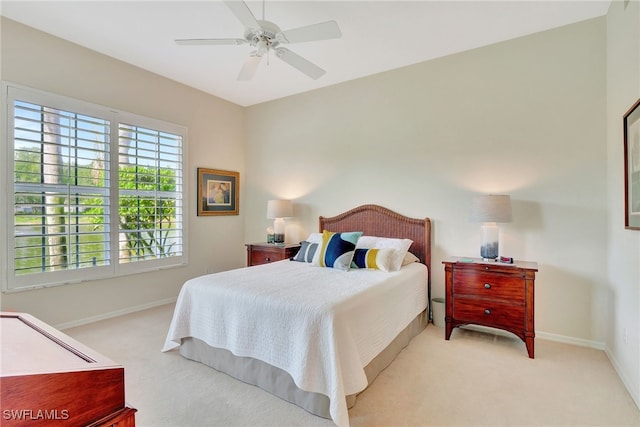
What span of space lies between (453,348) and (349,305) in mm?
1455

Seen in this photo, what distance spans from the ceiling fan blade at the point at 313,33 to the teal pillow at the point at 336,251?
1963mm

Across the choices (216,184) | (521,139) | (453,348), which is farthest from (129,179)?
(521,139)

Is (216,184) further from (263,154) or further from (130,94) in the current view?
(130,94)

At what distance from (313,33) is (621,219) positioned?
2803mm

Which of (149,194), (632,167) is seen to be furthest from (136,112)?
(632,167)

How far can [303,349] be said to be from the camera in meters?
1.95

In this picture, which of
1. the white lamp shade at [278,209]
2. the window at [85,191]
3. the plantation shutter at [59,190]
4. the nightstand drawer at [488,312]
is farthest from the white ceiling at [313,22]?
the nightstand drawer at [488,312]

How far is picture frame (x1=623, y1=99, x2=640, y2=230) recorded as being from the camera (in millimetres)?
2150

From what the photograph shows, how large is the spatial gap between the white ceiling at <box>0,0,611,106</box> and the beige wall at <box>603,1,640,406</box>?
52cm

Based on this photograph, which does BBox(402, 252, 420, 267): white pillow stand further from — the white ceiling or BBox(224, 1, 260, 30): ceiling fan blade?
BBox(224, 1, 260, 30): ceiling fan blade

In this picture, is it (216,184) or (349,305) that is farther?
(216,184)

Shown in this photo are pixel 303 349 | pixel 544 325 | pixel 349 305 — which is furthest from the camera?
pixel 544 325

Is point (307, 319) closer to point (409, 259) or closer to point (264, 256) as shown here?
point (409, 259)

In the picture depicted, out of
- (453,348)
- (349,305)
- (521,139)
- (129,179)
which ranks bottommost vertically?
(453,348)
